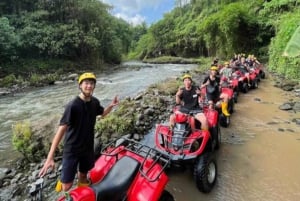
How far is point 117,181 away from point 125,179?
0.28ft

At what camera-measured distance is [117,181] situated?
111 inches

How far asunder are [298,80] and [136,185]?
1160cm

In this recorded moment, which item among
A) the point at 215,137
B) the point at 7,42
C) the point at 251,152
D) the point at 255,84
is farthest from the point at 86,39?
the point at 251,152

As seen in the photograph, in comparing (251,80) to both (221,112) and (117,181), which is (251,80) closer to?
(221,112)

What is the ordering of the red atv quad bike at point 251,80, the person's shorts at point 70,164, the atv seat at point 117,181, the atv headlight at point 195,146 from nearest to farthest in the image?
the atv seat at point 117,181 < the person's shorts at point 70,164 < the atv headlight at point 195,146 < the red atv quad bike at point 251,80

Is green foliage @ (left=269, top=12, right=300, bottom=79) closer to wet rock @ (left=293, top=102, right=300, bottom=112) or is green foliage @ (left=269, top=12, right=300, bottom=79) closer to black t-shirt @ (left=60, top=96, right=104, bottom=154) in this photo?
wet rock @ (left=293, top=102, right=300, bottom=112)

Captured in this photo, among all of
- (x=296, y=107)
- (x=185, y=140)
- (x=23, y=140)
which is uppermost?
(x=185, y=140)

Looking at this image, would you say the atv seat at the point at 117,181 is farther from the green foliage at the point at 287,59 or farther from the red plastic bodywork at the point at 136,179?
the green foliage at the point at 287,59

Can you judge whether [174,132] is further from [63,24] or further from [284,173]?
[63,24]

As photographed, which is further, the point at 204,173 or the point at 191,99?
the point at 191,99

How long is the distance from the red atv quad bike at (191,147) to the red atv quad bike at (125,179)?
98cm

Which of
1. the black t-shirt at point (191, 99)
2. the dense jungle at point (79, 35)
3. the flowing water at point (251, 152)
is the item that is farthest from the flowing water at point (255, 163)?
the dense jungle at point (79, 35)

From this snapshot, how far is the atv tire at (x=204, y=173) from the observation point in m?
4.03

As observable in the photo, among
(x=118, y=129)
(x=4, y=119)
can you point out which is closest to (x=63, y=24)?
(x=4, y=119)
